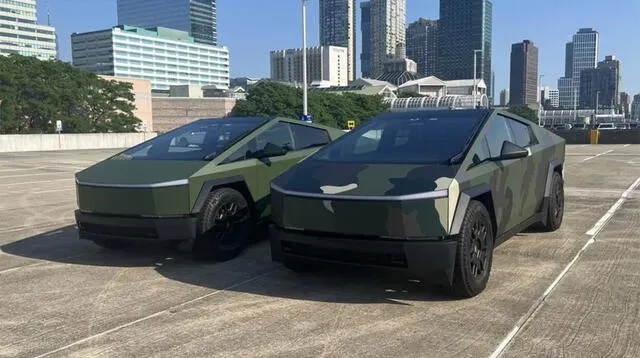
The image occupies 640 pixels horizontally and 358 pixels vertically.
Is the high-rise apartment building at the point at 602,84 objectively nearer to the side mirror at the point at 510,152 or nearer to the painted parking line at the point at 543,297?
the painted parking line at the point at 543,297

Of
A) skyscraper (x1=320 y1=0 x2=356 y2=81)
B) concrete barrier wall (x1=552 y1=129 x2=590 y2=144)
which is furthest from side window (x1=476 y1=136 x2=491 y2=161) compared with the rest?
skyscraper (x1=320 y1=0 x2=356 y2=81)

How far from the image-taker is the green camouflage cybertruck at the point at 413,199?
13.2ft

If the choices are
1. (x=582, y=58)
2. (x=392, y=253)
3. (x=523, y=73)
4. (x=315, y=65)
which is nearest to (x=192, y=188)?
(x=392, y=253)

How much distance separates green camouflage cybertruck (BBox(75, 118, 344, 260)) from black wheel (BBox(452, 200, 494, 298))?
2369 mm

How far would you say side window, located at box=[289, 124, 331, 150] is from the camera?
688 centimetres

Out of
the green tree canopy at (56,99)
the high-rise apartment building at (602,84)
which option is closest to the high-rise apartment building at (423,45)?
the high-rise apartment building at (602,84)

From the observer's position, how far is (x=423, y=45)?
180125 mm

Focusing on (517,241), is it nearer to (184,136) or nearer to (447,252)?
(447,252)

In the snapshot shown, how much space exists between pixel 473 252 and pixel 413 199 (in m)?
0.74

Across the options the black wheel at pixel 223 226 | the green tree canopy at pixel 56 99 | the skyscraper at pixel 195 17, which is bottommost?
the black wheel at pixel 223 226

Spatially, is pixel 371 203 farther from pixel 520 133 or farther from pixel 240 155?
pixel 520 133

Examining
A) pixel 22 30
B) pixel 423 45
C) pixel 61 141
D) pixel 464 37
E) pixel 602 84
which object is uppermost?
pixel 423 45

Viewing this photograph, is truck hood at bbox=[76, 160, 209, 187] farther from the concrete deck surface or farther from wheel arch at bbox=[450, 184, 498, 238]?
wheel arch at bbox=[450, 184, 498, 238]

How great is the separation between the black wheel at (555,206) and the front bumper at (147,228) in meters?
3.97
